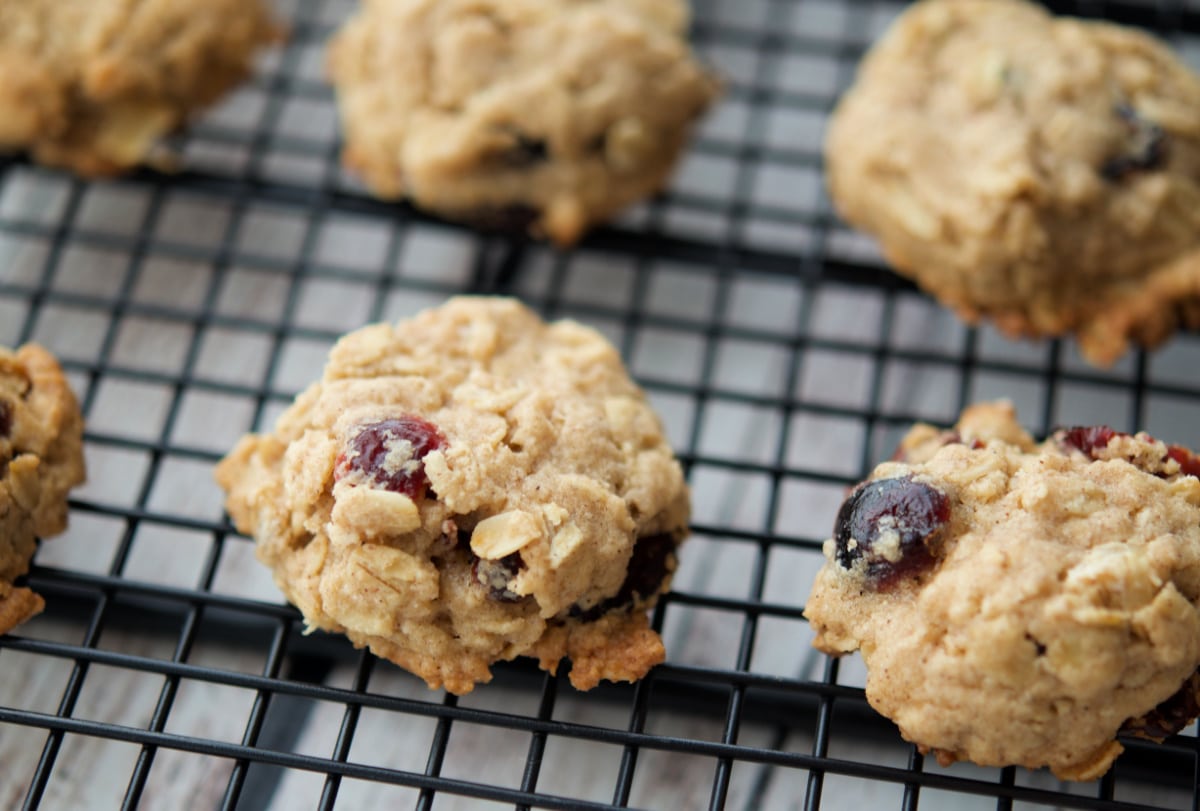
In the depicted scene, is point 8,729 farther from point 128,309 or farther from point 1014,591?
point 1014,591

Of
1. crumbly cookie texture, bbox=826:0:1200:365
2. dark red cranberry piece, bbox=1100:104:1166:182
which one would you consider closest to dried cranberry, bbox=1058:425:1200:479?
crumbly cookie texture, bbox=826:0:1200:365

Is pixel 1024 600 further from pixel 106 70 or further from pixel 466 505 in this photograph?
pixel 106 70

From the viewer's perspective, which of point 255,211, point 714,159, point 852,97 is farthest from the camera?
point 714,159

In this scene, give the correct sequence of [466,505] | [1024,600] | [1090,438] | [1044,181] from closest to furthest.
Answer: [1024,600] → [466,505] → [1090,438] → [1044,181]

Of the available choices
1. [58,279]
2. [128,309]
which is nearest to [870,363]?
[128,309]

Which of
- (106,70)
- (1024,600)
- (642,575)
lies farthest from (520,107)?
(1024,600)

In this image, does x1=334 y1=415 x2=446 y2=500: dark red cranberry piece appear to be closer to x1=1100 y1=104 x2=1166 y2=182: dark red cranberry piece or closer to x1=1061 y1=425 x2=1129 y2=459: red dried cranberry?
x1=1061 y1=425 x2=1129 y2=459: red dried cranberry
